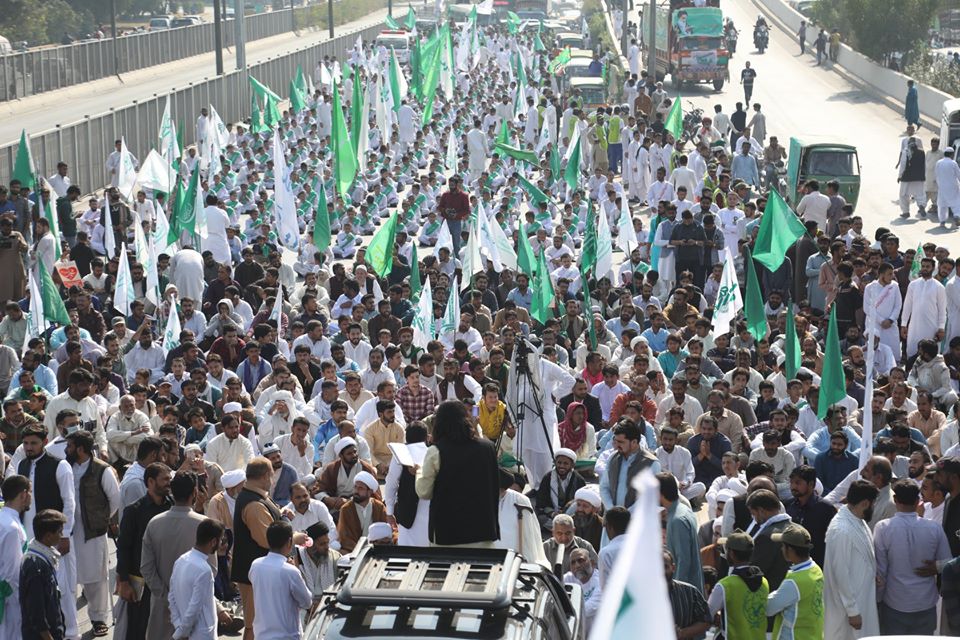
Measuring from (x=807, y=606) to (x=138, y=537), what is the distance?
3.61m

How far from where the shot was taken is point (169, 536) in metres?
8.81

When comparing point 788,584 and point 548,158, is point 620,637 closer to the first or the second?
point 788,584

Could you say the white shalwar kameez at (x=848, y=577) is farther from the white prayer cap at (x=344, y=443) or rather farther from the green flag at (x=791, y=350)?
the green flag at (x=791, y=350)

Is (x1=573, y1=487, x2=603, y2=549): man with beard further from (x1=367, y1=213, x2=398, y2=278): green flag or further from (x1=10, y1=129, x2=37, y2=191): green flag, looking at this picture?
(x1=10, y1=129, x2=37, y2=191): green flag

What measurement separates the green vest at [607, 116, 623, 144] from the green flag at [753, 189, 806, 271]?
16.0 meters

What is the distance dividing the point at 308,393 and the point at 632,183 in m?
16.7

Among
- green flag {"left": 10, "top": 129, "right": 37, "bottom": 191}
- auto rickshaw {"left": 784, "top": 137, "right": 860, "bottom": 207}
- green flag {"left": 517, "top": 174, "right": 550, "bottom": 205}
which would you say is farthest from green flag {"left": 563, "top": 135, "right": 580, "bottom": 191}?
green flag {"left": 10, "top": 129, "right": 37, "bottom": 191}

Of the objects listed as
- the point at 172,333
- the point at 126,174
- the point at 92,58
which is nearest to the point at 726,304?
the point at 172,333

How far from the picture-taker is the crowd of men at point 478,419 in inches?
336

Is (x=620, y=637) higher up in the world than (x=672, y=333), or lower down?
higher up

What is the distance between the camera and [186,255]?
18.0m

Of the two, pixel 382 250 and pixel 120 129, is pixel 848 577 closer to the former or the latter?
pixel 382 250

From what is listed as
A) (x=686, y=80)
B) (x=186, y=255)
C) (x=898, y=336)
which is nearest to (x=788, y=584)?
(x=898, y=336)

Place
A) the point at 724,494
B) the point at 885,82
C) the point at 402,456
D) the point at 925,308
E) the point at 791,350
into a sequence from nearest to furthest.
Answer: the point at 402,456, the point at 724,494, the point at 791,350, the point at 925,308, the point at 885,82
